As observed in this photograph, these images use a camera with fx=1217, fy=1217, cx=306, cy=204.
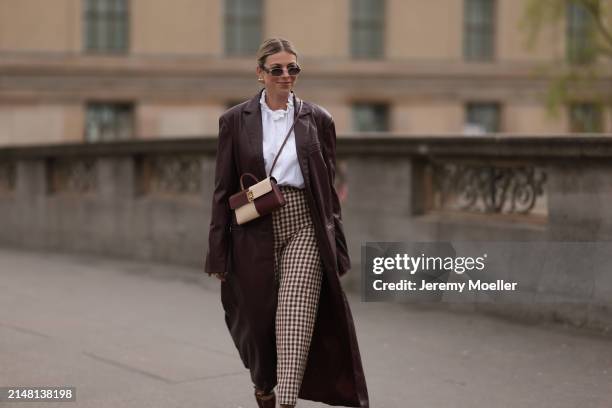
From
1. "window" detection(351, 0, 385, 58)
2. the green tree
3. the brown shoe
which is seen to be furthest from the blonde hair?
"window" detection(351, 0, 385, 58)

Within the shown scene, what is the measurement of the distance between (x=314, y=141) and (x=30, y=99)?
2787 cm

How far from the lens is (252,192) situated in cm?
546

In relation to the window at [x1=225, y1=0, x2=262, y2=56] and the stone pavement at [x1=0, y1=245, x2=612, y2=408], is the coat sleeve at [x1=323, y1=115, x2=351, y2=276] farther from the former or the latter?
the window at [x1=225, y1=0, x2=262, y2=56]

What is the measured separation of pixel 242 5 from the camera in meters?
34.0

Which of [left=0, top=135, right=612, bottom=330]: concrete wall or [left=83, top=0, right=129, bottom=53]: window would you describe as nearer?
[left=0, top=135, right=612, bottom=330]: concrete wall

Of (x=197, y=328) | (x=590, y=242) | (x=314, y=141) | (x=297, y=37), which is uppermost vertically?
(x=297, y=37)

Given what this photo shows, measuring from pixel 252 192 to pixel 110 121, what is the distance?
28.7 metres

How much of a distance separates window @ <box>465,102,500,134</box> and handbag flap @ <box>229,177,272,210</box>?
101 feet

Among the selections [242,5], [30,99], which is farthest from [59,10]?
[242,5]

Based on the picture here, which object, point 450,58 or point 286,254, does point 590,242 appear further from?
point 450,58

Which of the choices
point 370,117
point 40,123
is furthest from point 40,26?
point 370,117

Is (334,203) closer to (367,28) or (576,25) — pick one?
(367,28)

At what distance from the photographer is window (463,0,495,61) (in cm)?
3584

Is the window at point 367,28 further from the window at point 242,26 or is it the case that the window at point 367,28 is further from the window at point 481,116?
the window at point 481,116
